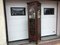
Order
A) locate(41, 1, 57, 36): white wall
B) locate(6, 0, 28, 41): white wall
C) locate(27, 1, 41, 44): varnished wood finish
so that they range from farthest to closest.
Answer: locate(41, 1, 57, 36): white wall < locate(6, 0, 28, 41): white wall < locate(27, 1, 41, 44): varnished wood finish

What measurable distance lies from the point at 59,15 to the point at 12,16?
2.95 m

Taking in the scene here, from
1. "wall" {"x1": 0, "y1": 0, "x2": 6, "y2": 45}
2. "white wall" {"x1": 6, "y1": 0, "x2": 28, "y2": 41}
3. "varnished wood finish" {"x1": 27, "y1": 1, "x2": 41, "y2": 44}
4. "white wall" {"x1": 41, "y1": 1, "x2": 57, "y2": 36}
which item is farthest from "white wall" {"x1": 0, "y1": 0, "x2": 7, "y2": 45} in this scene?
"white wall" {"x1": 41, "y1": 1, "x2": 57, "y2": 36}

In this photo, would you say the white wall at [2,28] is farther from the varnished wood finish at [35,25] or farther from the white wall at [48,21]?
the white wall at [48,21]

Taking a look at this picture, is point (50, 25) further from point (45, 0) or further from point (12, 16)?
point (12, 16)

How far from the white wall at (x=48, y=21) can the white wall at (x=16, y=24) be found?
112 centimetres

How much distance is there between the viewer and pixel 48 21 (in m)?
6.54

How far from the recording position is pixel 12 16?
5531 mm

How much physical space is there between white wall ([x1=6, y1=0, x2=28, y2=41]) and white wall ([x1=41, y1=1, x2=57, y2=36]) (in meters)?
1.12

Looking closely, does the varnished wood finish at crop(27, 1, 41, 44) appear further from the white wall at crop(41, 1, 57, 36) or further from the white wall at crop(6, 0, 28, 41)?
the white wall at crop(41, 1, 57, 36)

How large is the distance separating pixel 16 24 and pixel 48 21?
2.06 metres

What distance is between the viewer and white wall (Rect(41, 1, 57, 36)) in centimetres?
637

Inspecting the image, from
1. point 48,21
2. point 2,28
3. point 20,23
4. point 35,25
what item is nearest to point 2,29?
point 2,28

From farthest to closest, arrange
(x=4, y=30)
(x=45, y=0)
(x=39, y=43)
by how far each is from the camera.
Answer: (x=45, y=0)
(x=39, y=43)
(x=4, y=30)

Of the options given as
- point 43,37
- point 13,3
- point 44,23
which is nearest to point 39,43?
point 43,37
